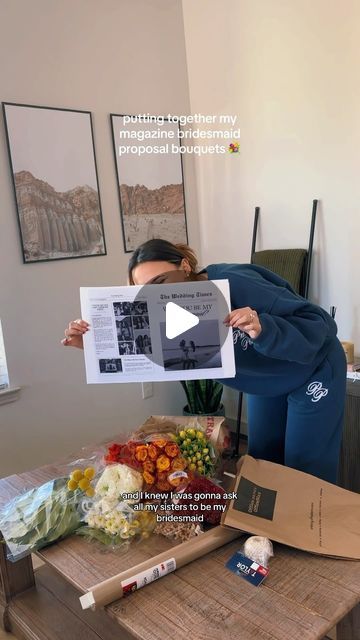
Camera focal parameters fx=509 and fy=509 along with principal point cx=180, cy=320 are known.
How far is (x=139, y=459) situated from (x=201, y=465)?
0.53 ft

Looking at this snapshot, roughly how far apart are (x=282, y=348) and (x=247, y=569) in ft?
1.51

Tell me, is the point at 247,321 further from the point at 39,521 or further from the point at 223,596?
the point at 39,521

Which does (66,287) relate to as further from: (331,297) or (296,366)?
(296,366)

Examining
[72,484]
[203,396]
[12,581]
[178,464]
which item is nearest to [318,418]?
[178,464]

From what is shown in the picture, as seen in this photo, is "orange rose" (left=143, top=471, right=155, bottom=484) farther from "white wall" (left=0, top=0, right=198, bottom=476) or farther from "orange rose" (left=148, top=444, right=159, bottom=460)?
"white wall" (left=0, top=0, right=198, bottom=476)

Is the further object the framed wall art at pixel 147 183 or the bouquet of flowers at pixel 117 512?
the framed wall art at pixel 147 183

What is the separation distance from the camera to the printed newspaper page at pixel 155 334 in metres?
1.17

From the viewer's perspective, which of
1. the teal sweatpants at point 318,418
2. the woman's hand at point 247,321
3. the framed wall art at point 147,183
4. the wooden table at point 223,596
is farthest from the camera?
the framed wall art at point 147,183

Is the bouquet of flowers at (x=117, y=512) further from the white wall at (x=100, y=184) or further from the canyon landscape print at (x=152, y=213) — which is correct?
the canyon landscape print at (x=152, y=213)

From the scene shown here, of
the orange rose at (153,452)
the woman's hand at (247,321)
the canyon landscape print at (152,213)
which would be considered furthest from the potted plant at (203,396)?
the woman's hand at (247,321)

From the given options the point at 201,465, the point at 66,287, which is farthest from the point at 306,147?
the point at 201,465

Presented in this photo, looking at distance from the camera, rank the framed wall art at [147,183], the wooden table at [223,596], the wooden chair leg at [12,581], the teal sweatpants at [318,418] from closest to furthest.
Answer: the wooden table at [223,596] → the teal sweatpants at [318,418] → the wooden chair leg at [12,581] → the framed wall art at [147,183]

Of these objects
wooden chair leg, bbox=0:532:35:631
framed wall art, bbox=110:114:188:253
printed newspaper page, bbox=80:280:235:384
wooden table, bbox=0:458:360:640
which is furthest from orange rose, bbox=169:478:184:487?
framed wall art, bbox=110:114:188:253
